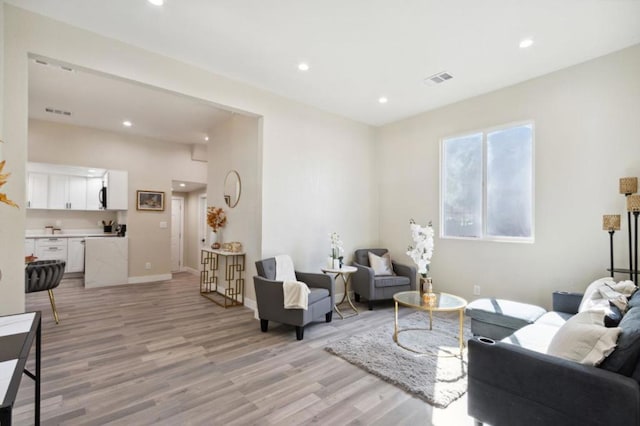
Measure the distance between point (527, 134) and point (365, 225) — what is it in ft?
9.17

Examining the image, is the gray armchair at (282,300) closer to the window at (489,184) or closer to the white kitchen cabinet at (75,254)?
the window at (489,184)

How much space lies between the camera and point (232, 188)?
5172mm

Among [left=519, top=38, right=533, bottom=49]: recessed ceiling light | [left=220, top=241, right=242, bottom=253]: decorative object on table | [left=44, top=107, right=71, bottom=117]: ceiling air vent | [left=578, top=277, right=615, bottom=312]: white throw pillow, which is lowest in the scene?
[left=578, top=277, right=615, bottom=312]: white throw pillow

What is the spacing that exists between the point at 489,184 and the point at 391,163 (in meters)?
1.75

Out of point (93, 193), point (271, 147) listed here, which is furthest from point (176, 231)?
point (271, 147)

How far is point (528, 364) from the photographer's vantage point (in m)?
1.64

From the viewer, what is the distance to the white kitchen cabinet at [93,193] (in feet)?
22.2

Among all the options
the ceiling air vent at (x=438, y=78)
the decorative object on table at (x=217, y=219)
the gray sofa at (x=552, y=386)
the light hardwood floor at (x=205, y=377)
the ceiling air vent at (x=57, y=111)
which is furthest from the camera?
the decorative object on table at (x=217, y=219)

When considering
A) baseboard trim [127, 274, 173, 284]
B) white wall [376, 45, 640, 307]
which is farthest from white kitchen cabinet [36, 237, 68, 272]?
white wall [376, 45, 640, 307]

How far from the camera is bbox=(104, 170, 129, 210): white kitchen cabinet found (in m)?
6.29

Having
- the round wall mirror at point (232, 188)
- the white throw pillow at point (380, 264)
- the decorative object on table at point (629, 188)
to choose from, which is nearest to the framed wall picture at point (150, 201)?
the round wall mirror at point (232, 188)

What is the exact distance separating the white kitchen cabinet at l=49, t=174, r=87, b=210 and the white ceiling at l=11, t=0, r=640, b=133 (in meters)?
5.13

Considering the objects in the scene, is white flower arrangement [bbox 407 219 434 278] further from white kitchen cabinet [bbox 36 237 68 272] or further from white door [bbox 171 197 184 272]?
white kitchen cabinet [bbox 36 237 68 272]

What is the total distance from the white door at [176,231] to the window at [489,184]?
6.82m
